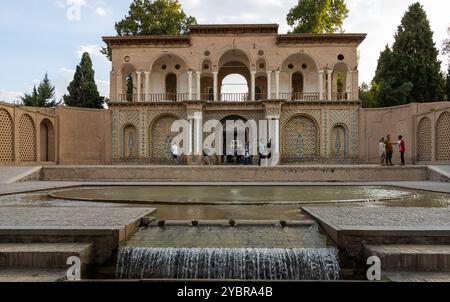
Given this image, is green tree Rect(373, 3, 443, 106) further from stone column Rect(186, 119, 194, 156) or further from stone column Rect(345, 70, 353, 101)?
stone column Rect(186, 119, 194, 156)

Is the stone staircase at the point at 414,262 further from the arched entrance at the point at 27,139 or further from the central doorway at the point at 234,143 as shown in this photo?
the central doorway at the point at 234,143

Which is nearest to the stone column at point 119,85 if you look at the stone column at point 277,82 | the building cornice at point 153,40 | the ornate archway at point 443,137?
the building cornice at point 153,40

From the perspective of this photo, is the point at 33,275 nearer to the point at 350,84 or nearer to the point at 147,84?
the point at 147,84

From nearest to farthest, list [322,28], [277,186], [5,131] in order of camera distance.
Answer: [277,186]
[5,131]
[322,28]

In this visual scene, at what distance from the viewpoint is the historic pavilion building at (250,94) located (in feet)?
78.1

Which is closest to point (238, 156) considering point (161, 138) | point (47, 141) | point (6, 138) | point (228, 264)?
point (161, 138)

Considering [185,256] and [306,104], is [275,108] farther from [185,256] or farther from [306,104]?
[185,256]

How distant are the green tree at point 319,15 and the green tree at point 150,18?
360 inches

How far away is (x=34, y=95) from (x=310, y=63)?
2308 cm

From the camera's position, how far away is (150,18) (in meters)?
30.9

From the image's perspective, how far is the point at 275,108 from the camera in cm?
2319

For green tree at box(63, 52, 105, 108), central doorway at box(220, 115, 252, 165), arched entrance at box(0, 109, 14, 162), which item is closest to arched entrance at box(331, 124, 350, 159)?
central doorway at box(220, 115, 252, 165)

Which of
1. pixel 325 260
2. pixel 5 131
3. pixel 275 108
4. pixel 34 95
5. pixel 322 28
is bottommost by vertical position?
pixel 325 260

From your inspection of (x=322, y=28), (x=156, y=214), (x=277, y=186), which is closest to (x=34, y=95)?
(x=322, y=28)
